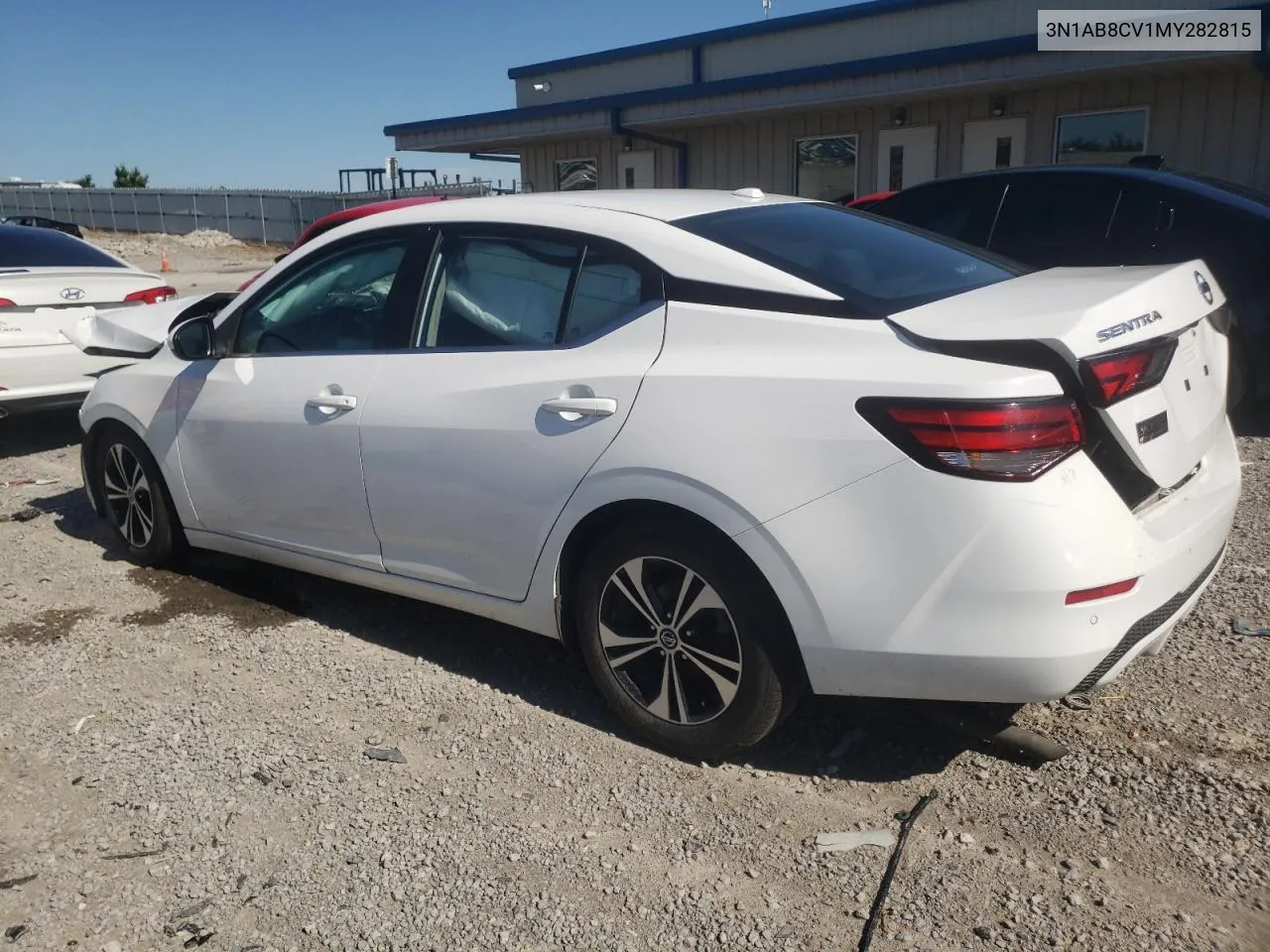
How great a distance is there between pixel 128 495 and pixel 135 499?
0.07 metres

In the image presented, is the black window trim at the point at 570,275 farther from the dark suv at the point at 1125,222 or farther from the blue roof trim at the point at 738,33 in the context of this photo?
the blue roof trim at the point at 738,33

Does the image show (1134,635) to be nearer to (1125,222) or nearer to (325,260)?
(325,260)

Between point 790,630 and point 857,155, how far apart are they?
43.3 feet

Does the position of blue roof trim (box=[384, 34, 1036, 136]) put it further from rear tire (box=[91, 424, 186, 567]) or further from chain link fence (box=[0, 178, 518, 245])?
chain link fence (box=[0, 178, 518, 245])

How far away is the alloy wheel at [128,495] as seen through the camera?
5.01m

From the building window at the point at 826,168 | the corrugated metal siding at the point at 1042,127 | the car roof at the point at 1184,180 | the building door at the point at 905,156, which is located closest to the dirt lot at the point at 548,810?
the car roof at the point at 1184,180

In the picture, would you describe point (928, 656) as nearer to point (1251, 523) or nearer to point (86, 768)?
point (86, 768)

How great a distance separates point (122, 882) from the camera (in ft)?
9.20

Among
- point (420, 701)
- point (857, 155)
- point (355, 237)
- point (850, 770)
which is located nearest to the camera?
point (850, 770)

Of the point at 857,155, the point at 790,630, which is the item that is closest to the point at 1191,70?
the point at 857,155

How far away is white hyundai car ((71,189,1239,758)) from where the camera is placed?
8.69 feet

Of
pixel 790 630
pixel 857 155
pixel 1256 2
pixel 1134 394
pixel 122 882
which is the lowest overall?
pixel 122 882

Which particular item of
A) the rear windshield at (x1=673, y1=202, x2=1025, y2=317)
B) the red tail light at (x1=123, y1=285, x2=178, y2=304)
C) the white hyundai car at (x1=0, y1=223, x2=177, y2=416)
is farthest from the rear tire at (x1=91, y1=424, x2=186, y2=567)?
the red tail light at (x1=123, y1=285, x2=178, y2=304)

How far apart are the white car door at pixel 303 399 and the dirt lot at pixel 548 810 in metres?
0.53
